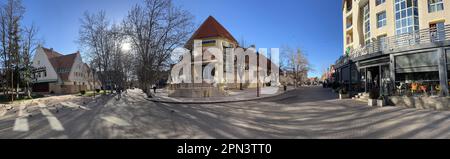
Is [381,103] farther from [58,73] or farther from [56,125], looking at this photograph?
[58,73]

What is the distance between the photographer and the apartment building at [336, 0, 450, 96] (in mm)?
11875

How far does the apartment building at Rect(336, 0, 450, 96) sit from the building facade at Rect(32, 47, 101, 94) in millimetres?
44968

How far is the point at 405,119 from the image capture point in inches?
306

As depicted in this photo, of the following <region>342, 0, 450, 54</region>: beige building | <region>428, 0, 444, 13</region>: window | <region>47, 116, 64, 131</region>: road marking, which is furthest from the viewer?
<region>342, 0, 450, 54</region>: beige building

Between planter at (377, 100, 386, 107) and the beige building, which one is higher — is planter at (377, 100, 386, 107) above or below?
below

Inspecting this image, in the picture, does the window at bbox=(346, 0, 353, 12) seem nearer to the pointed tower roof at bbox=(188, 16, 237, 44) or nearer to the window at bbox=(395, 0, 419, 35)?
the window at bbox=(395, 0, 419, 35)

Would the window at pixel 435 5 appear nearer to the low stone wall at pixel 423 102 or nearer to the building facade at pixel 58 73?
the low stone wall at pixel 423 102

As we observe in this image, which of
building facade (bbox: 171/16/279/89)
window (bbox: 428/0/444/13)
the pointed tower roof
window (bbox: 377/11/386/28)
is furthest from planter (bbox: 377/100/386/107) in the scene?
the pointed tower roof

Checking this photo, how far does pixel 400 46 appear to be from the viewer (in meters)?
13.9

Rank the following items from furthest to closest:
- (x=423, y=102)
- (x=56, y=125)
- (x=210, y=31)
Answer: (x=210, y=31) < (x=423, y=102) < (x=56, y=125)

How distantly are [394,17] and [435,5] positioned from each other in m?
2.77

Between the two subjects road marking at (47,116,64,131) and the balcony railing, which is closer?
road marking at (47,116,64,131)

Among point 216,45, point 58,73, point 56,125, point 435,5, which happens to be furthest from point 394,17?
point 58,73
